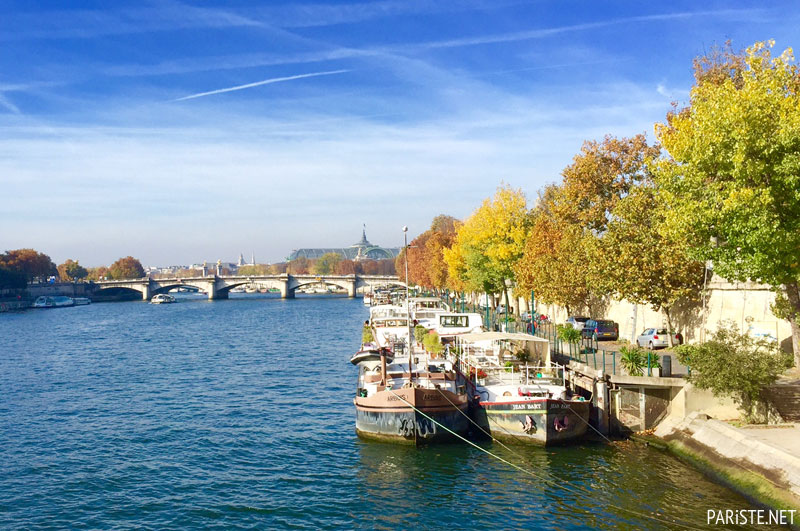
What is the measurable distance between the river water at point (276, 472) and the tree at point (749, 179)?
9.19 m

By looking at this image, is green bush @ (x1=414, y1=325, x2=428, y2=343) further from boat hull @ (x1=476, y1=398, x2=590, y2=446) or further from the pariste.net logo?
the pariste.net logo

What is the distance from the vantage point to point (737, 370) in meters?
25.7

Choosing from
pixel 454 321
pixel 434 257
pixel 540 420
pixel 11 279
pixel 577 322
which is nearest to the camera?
pixel 540 420

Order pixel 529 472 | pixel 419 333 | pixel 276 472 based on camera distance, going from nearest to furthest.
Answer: pixel 529 472 → pixel 276 472 → pixel 419 333

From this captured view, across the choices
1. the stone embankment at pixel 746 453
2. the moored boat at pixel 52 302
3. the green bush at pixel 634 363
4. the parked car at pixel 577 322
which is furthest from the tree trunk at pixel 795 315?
the moored boat at pixel 52 302

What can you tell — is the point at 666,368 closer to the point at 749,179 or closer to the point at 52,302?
the point at 749,179

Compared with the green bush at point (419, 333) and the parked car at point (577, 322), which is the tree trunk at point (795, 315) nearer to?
the parked car at point (577, 322)

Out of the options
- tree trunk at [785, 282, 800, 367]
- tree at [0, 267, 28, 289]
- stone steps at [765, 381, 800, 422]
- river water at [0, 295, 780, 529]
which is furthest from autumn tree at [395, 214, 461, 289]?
tree at [0, 267, 28, 289]

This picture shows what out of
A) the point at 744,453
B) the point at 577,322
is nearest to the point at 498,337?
the point at 744,453

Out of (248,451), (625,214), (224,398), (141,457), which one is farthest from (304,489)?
(625,214)

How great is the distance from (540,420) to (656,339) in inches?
584

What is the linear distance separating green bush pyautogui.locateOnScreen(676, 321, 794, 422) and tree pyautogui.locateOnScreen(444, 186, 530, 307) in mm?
37668

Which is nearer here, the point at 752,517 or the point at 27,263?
the point at 752,517

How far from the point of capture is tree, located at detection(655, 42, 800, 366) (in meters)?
26.0
